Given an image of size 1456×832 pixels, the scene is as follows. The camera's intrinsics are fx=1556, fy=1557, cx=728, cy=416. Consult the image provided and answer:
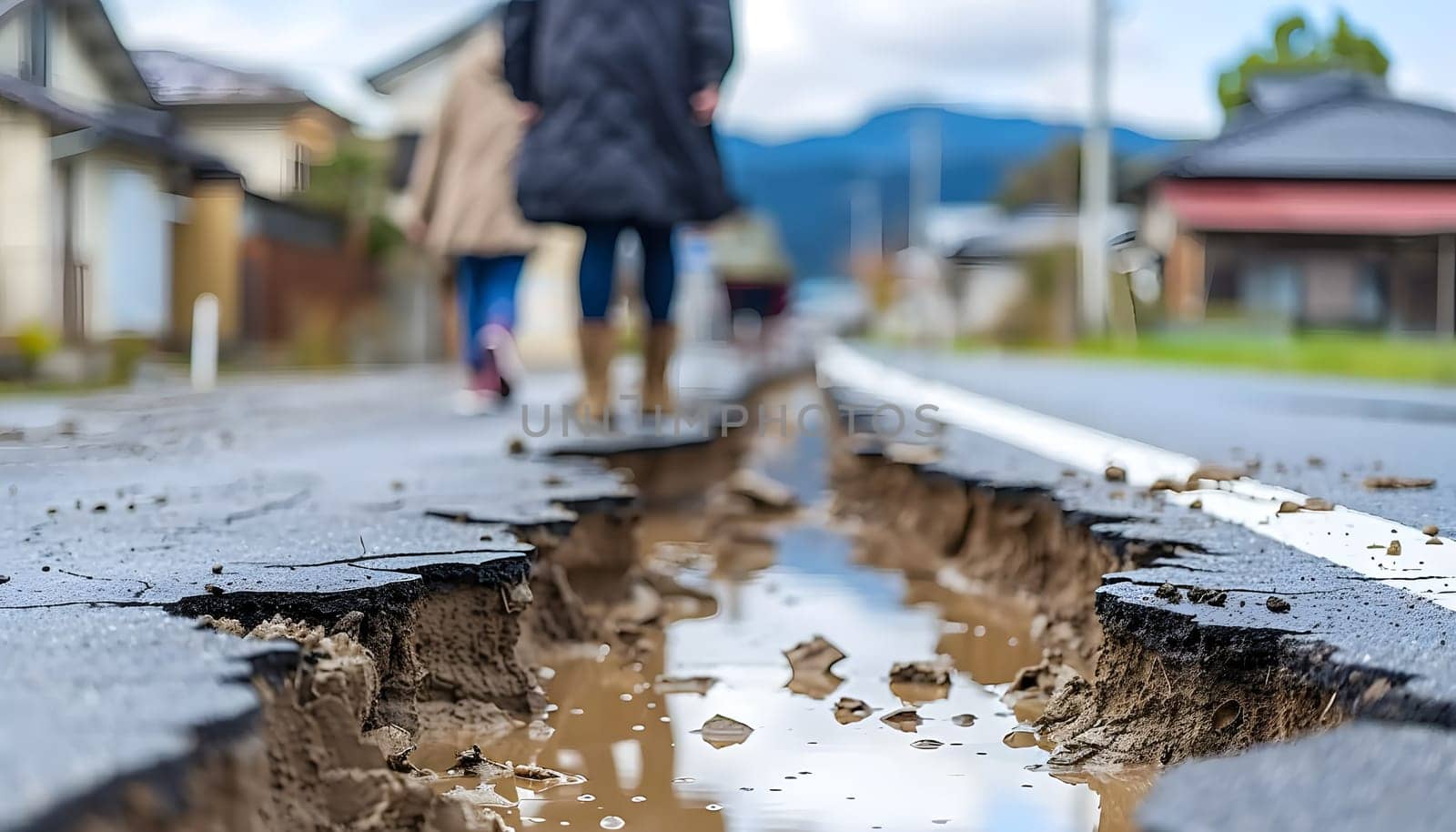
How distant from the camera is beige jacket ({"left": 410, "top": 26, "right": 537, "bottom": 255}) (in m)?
7.29

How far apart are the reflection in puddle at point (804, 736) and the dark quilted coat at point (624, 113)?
2393 mm

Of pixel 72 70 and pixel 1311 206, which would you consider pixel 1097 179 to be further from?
pixel 72 70

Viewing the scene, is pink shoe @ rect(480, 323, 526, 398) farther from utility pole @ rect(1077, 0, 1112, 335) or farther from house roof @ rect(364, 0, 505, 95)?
house roof @ rect(364, 0, 505, 95)

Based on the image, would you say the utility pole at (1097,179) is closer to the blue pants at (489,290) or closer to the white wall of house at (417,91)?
the white wall of house at (417,91)

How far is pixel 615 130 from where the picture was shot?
19.9ft

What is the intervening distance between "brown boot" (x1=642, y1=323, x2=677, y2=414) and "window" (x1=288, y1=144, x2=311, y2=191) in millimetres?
24074

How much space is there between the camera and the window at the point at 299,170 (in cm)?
2916

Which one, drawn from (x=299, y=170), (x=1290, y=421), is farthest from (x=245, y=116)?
(x=1290, y=421)

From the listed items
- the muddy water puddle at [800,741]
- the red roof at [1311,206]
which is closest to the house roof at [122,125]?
the muddy water puddle at [800,741]

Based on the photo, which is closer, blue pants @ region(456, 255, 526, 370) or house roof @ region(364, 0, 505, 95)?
blue pants @ region(456, 255, 526, 370)

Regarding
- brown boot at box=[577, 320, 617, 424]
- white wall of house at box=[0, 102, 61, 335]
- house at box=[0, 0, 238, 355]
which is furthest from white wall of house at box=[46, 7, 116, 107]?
brown boot at box=[577, 320, 617, 424]

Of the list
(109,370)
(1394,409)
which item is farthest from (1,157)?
(1394,409)

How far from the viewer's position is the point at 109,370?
14.2 meters

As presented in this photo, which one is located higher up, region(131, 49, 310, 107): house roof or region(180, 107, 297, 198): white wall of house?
region(131, 49, 310, 107): house roof
